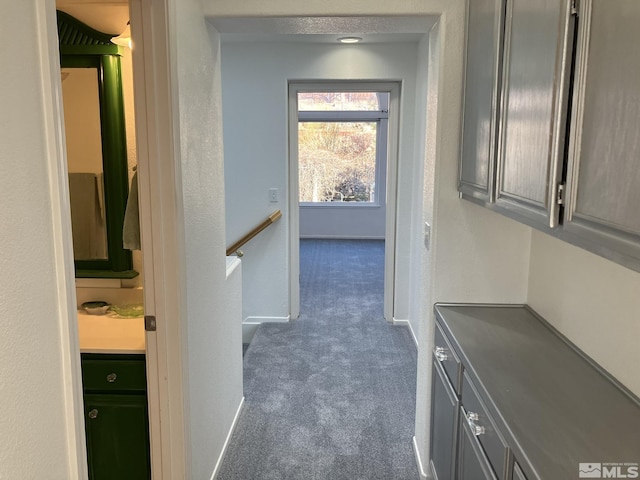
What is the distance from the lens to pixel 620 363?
149cm

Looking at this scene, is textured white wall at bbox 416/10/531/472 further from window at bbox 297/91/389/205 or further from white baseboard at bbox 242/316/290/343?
window at bbox 297/91/389/205

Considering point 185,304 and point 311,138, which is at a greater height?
point 311,138

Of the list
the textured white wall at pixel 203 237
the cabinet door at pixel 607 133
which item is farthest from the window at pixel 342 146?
the cabinet door at pixel 607 133

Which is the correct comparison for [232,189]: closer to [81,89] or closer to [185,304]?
[81,89]

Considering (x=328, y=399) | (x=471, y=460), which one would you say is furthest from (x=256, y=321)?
(x=471, y=460)

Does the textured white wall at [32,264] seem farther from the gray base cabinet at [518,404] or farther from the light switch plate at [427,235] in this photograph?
the light switch plate at [427,235]

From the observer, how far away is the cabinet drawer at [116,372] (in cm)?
199

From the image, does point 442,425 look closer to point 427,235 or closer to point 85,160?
point 427,235

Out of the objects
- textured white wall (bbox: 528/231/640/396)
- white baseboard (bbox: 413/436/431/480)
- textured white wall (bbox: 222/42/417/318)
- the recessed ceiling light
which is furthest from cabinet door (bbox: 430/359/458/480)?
the recessed ceiling light

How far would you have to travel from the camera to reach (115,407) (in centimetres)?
202

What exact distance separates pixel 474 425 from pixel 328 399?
5.73 feet

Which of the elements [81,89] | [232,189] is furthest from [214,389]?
[232,189]

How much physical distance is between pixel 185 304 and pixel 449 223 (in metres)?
1.14

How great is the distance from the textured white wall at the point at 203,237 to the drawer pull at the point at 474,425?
41.1 inches
